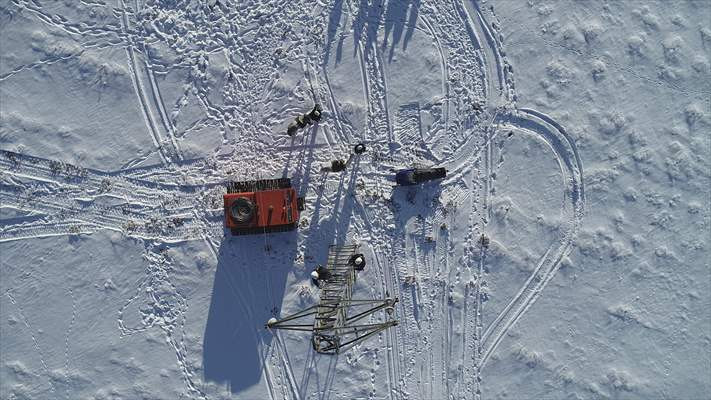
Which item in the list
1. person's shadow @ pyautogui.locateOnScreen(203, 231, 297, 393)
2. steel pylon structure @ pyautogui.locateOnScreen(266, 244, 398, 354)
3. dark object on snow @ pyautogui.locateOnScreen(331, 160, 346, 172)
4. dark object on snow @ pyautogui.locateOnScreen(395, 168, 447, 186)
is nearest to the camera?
steel pylon structure @ pyautogui.locateOnScreen(266, 244, 398, 354)

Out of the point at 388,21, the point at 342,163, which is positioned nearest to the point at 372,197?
the point at 342,163

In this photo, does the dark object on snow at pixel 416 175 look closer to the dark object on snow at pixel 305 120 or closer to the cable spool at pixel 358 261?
the cable spool at pixel 358 261

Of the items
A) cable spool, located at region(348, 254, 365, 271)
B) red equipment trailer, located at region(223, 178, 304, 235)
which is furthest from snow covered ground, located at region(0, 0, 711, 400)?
red equipment trailer, located at region(223, 178, 304, 235)

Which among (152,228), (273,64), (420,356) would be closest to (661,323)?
(420,356)

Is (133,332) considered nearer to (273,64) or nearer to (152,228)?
(152,228)

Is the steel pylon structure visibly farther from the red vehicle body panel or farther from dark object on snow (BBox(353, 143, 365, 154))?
dark object on snow (BBox(353, 143, 365, 154))

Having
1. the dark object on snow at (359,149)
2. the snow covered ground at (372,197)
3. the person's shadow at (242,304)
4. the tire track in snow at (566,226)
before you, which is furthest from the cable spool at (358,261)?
the tire track in snow at (566,226)

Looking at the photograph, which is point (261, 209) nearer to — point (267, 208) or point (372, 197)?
point (267, 208)
